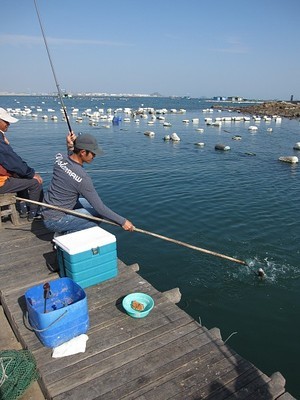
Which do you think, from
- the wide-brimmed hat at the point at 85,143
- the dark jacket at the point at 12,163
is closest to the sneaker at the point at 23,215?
the dark jacket at the point at 12,163

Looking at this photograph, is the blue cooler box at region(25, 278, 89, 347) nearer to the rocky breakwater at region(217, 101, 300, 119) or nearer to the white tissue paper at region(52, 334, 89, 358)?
the white tissue paper at region(52, 334, 89, 358)

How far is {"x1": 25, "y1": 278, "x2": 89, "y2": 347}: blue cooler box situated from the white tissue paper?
55 millimetres

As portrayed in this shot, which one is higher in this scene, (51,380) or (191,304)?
(51,380)

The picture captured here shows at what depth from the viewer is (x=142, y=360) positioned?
3982mm

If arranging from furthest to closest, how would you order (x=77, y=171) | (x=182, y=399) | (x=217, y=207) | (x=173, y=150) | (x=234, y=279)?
(x=173, y=150) → (x=217, y=207) → (x=234, y=279) → (x=77, y=171) → (x=182, y=399)

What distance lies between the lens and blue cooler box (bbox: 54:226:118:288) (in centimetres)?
503

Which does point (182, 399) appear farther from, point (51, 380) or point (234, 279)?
point (234, 279)

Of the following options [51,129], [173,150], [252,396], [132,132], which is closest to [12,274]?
[252,396]

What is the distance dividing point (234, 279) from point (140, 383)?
518 centimetres

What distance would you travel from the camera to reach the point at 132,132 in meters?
35.9

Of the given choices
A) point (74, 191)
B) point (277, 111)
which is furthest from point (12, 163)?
point (277, 111)

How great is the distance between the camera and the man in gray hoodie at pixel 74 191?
5.54 metres

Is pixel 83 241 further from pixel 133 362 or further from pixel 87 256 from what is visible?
pixel 133 362

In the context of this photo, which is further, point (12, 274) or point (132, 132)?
point (132, 132)
